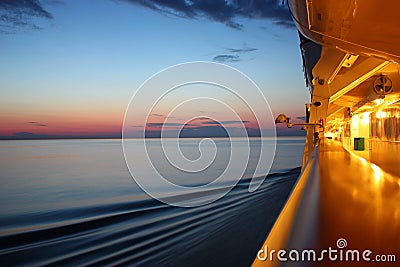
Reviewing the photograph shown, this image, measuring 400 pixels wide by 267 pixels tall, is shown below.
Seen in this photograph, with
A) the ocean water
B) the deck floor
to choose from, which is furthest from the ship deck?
the ocean water

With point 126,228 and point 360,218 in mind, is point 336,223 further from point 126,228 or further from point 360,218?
point 126,228

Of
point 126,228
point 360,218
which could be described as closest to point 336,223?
point 360,218

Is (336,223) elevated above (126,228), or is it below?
above

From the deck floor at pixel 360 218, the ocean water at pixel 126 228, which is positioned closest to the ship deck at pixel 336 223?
the deck floor at pixel 360 218

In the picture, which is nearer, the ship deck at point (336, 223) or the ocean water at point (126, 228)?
the ship deck at point (336, 223)

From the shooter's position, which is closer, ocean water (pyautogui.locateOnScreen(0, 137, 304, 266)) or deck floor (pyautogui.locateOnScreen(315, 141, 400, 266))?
deck floor (pyautogui.locateOnScreen(315, 141, 400, 266))

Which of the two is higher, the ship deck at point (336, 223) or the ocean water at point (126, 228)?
the ship deck at point (336, 223)

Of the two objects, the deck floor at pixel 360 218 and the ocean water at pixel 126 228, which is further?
the ocean water at pixel 126 228

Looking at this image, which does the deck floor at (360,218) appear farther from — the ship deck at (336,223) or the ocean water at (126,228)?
the ocean water at (126,228)

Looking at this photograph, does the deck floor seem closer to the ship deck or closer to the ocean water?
the ship deck

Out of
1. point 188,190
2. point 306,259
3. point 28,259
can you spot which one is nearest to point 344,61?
point 306,259

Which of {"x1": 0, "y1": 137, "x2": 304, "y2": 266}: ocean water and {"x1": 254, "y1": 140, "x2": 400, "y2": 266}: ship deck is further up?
{"x1": 254, "y1": 140, "x2": 400, "y2": 266}: ship deck

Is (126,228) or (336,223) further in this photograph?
(126,228)

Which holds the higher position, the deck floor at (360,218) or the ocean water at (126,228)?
the deck floor at (360,218)
